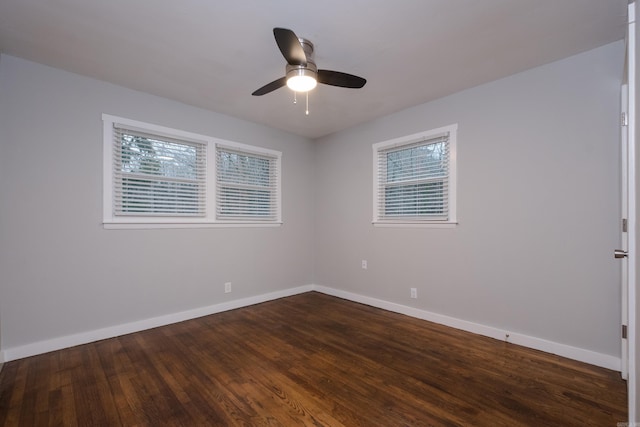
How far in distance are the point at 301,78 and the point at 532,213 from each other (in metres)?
2.38

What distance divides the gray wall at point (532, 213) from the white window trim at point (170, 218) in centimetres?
199

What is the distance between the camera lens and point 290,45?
186cm

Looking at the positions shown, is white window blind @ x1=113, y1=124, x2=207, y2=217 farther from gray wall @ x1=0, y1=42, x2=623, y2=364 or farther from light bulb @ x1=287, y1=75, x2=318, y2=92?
light bulb @ x1=287, y1=75, x2=318, y2=92

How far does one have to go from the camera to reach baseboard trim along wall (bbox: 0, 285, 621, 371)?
2.42 metres

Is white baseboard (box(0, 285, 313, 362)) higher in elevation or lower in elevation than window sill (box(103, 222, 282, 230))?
lower

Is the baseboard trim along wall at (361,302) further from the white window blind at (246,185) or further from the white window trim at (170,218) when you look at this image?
the white window blind at (246,185)

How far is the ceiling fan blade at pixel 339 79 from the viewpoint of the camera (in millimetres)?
2219

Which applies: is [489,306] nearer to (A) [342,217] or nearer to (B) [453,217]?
(B) [453,217]

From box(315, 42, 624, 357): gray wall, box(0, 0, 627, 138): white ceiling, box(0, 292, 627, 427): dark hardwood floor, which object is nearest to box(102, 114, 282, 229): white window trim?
box(0, 0, 627, 138): white ceiling

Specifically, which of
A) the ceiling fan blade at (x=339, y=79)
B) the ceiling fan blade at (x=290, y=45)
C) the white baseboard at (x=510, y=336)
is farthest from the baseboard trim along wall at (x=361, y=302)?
the ceiling fan blade at (x=290, y=45)

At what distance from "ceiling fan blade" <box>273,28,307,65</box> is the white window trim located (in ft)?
6.70

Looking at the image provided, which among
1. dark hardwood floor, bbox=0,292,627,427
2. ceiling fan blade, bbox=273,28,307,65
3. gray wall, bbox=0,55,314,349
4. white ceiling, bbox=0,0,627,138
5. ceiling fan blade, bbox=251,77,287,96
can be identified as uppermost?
white ceiling, bbox=0,0,627,138

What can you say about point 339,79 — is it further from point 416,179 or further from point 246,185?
point 246,185

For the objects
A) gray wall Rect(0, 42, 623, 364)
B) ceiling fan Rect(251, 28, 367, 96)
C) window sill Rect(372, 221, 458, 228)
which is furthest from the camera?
window sill Rect(372, 221, 458, 228)
